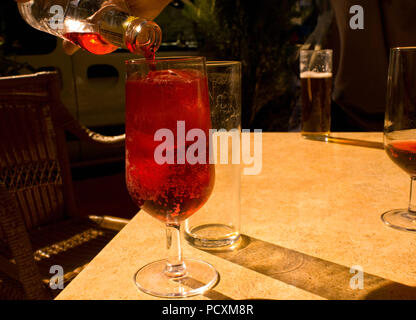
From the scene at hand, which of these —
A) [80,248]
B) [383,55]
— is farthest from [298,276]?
[383,55]

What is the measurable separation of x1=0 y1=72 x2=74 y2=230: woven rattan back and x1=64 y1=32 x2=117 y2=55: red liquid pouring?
635 mm

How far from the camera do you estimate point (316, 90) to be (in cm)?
129

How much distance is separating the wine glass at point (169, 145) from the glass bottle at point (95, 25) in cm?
6

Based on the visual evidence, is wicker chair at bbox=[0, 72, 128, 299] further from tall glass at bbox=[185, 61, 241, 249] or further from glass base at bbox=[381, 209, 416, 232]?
glass base at bbox=[381, 209, 416, 232]

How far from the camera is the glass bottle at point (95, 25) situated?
58 centimetres

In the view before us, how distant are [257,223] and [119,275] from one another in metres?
0.26

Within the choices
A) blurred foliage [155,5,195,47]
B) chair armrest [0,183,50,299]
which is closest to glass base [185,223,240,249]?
chair armrest [0,183,50,299]

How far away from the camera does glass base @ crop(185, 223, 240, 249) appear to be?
0.66 metres

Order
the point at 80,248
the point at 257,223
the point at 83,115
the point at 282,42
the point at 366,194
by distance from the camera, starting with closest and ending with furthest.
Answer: the point at 257,223
the point at 366,194
the point at 80,248
the point at 83,115
the point at 282,42

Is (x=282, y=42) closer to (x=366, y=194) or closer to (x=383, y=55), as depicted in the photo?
(x=383, y=55)

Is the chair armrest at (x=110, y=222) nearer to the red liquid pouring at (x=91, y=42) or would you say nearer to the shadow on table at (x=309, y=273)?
the red liquid pouring at (x=91, y=42)

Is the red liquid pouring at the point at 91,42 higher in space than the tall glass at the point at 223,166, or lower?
higher

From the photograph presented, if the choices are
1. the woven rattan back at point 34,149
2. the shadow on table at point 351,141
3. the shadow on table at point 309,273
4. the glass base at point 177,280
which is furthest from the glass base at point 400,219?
the woven rattan back at point 34,149

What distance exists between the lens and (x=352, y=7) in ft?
5.42
